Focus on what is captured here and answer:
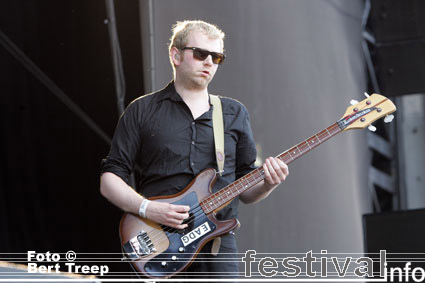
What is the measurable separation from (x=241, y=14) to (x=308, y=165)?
1374 millimetres

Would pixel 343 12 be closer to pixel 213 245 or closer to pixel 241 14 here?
pixel 241 14

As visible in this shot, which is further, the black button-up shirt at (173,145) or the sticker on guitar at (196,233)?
the black button-up shirt at (173,145)

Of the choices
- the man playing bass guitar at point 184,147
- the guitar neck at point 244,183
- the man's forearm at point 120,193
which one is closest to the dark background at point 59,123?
the man playing bass guitar at point 184,147

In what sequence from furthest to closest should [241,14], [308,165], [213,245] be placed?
[308,165] < [241,14] < [213,245]

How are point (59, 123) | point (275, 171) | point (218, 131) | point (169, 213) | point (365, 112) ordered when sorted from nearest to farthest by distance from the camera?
1. point (169, 213)
2. point (275, 171)
3. point (218, 131)
4. point (365, 112)
5. point (59, 123)

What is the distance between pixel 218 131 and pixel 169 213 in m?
0.50

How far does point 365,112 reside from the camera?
430 cm

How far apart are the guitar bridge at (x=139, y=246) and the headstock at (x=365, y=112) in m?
1.18

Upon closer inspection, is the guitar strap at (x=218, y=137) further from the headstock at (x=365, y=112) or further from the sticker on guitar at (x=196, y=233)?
the headstock at (x=365, y=112)

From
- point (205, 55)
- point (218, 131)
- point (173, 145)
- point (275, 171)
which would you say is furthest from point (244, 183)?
point (205, 55)

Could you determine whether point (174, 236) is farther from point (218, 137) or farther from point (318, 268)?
point (318, 268)

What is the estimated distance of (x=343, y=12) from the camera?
785 cm

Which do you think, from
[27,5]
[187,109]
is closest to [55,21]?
[27,5]

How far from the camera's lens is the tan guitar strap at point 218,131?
393 centimetres
